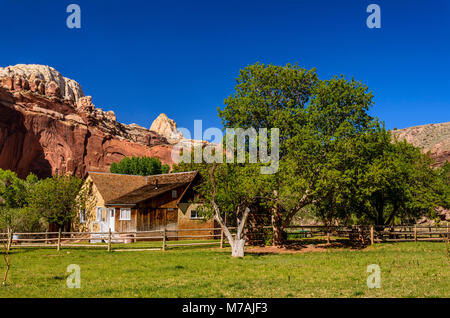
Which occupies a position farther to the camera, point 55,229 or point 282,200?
point 55,229

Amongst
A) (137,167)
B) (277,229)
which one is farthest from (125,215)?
(137,167)

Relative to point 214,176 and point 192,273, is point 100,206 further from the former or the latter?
point 192,273

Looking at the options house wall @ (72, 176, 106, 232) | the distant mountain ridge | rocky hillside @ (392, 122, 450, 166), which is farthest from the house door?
rocky hillside @ (392, 122, 450, 166)

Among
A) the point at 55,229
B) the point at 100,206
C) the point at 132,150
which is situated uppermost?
the point at 132,150

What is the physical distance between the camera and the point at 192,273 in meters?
15.1

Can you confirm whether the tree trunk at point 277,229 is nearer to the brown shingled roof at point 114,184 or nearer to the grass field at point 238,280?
the grass field at point 238,280

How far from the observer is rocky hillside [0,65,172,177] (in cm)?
9694

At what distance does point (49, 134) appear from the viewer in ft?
343

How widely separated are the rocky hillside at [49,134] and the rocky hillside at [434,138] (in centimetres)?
8631

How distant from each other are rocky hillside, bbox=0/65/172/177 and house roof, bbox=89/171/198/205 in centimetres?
6449

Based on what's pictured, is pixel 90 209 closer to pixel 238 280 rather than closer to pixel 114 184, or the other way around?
pixel 114 184
